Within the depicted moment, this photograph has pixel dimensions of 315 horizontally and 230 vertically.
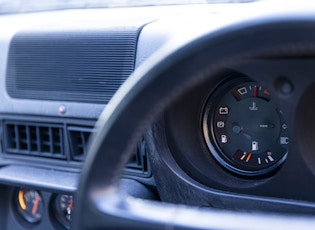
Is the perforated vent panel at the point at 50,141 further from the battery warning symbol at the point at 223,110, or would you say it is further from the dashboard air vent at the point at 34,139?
the battery warning symbol at the point at 223,110

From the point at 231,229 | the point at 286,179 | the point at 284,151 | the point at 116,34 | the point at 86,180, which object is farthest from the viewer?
the point at 116,34

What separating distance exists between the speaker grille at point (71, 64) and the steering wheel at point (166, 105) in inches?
36.8

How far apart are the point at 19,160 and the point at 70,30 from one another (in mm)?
559

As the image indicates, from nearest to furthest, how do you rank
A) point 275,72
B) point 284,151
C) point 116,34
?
1. point 275,72
2. point 284,151
3. point 116,34

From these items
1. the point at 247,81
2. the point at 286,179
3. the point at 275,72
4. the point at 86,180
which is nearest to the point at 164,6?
the point at 247,81

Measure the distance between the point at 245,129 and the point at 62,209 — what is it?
822 mm

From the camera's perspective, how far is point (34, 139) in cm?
243

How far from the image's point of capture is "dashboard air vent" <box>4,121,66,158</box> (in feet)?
7.74

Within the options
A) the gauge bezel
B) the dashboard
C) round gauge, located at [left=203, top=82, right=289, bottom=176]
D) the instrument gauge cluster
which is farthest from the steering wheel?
the gauge bezel

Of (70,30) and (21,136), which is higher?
(70,30)

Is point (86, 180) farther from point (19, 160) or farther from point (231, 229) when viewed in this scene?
point (19, 160)

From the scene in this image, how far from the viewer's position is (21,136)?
2.47 m

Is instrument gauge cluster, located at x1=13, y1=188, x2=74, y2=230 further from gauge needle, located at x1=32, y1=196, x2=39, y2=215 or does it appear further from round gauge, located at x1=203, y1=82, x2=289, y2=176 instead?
round gauge, located at x1=203, y1=82, x2=289, y2=176

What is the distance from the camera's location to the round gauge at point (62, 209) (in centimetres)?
238
